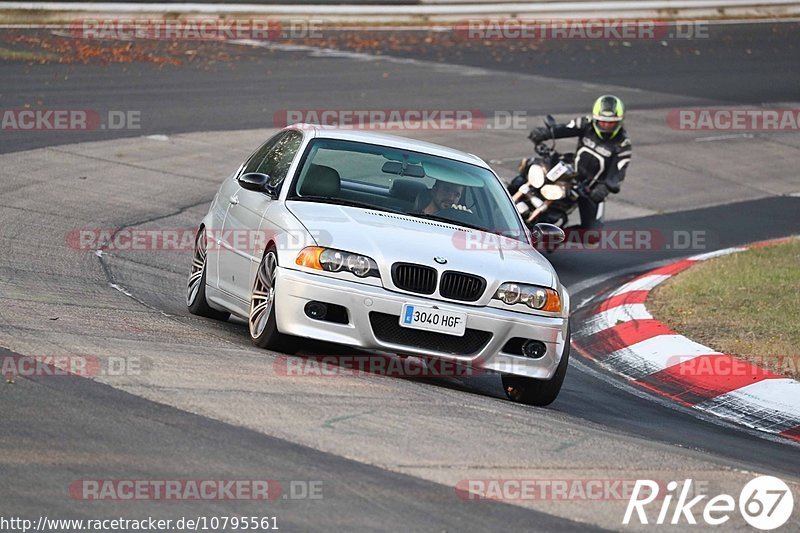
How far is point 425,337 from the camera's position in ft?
25.0

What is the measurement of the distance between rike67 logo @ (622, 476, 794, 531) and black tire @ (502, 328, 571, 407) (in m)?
1.97

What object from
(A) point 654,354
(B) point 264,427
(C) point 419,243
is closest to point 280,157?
(C) point 419,243

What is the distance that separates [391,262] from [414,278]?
6.5 inches

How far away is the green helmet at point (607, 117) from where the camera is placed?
14.6 metres

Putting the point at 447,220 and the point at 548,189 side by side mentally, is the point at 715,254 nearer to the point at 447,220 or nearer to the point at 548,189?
the point at 548,189

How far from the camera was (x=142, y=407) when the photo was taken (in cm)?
618

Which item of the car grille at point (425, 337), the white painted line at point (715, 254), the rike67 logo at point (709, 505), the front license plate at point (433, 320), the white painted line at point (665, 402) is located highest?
the front license plate at point (433, 320)

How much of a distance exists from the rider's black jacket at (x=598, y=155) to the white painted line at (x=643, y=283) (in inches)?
72.7

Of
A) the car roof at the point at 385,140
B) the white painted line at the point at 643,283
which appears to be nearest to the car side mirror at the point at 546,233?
the car roof at the point at 385,140

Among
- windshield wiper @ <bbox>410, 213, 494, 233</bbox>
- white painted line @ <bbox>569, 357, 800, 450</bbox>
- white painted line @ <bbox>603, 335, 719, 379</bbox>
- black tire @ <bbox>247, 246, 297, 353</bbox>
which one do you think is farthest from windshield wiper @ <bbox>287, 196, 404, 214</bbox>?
white painted line @ <bbox>603, 335, 719, 379</bbox>

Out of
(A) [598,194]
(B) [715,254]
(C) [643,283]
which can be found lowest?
A: (B) [715,254]

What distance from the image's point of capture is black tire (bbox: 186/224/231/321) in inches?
373

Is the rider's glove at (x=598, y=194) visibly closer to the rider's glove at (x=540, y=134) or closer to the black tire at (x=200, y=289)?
the rider's glove at (x=540, y=134)

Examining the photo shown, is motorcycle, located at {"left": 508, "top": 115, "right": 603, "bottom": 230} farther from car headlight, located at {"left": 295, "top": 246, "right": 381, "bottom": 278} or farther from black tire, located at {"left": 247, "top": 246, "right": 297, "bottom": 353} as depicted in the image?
car headlight, located at {"left": 295, "top": 246, "right": 381, "bottom": 278}
